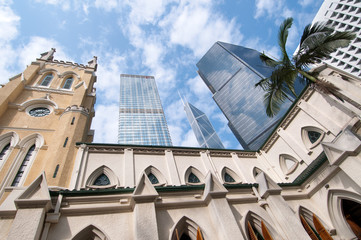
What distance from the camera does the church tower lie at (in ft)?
33.5

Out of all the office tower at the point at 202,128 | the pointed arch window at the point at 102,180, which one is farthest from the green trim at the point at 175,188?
the office tower at the point at 202,128

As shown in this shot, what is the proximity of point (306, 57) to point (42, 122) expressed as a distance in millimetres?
17595

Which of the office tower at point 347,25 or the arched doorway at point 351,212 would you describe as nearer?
the arched doorway at point 351,212

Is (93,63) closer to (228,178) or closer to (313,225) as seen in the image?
(228,178)

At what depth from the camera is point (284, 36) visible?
1209cm

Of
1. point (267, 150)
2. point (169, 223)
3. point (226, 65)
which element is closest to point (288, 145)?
point (267, 150)

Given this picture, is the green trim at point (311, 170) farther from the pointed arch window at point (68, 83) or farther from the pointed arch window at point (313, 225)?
the pointed arch window at point (68, 83)

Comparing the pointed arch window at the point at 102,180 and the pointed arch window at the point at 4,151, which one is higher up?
the pointed arch window at the point at 4,151

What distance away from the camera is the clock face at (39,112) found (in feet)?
45.7

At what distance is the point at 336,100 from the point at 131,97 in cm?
10408

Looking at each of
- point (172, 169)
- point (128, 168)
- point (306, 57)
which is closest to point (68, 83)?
point (128, 168)

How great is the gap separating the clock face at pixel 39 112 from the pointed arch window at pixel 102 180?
7.34 m

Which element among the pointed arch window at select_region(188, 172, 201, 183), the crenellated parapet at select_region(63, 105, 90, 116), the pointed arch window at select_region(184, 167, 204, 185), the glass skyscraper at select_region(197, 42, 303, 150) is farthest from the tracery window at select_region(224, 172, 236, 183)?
the glass skyscraper at select_region(197, 42, 303, 150)

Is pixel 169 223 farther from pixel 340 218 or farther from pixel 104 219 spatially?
pixel 340 218
